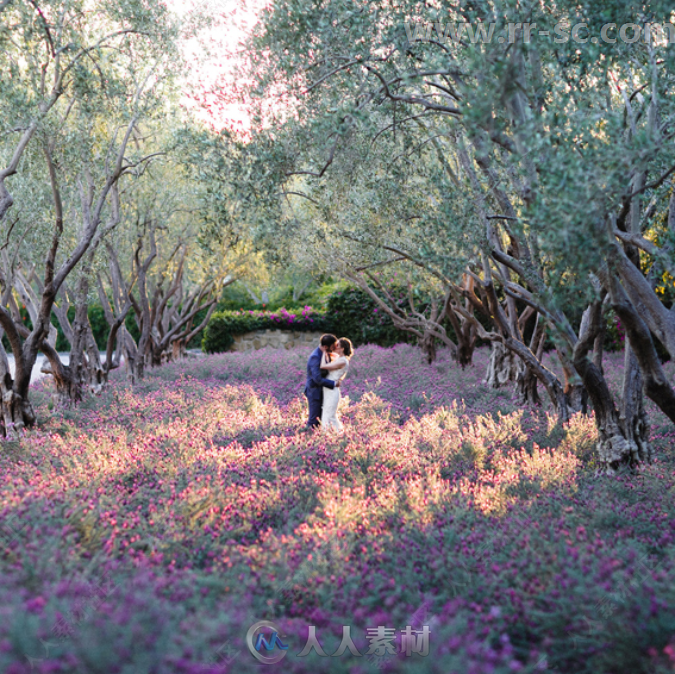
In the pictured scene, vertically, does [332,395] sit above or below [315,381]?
below

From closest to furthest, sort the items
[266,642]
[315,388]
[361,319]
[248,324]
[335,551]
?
[266,642] → [335,551] → [315,388] → [361,319] → [248,324]

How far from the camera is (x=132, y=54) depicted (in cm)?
993

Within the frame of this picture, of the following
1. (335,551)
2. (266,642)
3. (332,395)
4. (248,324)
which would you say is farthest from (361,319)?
(266,642)

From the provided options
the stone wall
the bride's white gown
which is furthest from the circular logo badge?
the stone wall

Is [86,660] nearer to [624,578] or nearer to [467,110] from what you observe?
[624,578]

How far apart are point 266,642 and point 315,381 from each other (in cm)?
562

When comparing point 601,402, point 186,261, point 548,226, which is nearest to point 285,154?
point 548,226

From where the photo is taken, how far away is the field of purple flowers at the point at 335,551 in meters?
2.61

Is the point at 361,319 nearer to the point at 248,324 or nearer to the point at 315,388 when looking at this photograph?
the point at 248,324

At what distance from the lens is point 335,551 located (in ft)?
12.8

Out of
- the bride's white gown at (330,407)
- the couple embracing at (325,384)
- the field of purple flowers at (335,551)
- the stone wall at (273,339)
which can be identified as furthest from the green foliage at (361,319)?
the field of purple flowers at (335,551)

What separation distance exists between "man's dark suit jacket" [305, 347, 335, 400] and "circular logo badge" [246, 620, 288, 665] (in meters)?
5.35

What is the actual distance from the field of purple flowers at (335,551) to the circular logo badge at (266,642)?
8cm

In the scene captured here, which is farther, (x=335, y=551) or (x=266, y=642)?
(x=335, y=551)
